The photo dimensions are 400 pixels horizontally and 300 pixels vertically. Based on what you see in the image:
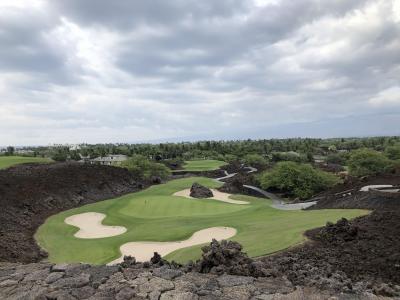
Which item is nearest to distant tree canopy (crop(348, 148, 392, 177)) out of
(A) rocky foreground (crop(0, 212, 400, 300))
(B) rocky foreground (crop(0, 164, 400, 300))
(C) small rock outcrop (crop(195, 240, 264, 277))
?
(B) rocky foreground (crop(0, 164, 400, 300))

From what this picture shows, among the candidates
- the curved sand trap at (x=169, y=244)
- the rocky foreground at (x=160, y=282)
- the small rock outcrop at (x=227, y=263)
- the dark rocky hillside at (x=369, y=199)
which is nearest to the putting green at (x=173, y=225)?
the curved sand trap at (x=169, y=244)

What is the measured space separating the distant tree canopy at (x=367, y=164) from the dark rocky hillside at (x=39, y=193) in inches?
1368

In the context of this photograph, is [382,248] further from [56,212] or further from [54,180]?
[54,180]

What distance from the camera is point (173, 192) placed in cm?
4428

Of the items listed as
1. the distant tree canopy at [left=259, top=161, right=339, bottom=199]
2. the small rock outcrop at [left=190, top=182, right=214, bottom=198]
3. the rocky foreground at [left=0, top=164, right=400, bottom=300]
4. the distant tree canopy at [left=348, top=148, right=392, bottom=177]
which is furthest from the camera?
the distant tree canopy at [left=348, top=148, right=392, bottom=177]

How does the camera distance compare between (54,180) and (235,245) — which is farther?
(54,180)

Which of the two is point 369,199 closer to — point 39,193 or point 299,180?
point 299,180

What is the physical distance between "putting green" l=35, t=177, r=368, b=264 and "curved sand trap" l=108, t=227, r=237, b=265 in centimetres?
44

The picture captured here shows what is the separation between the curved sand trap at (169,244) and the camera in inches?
737

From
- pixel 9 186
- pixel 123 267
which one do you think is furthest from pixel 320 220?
pixel 9 186

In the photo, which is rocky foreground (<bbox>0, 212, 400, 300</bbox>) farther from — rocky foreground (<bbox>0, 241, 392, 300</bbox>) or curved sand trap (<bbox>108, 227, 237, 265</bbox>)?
curved sand trap (<bbox>108, 227, 237, 265</bbox>)

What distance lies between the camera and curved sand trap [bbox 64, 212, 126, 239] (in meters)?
23.6

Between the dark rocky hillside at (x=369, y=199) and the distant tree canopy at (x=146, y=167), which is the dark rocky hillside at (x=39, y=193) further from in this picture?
the dark rocky hillside at (x=369, y=199)

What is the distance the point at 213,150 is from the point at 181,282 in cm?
12290
